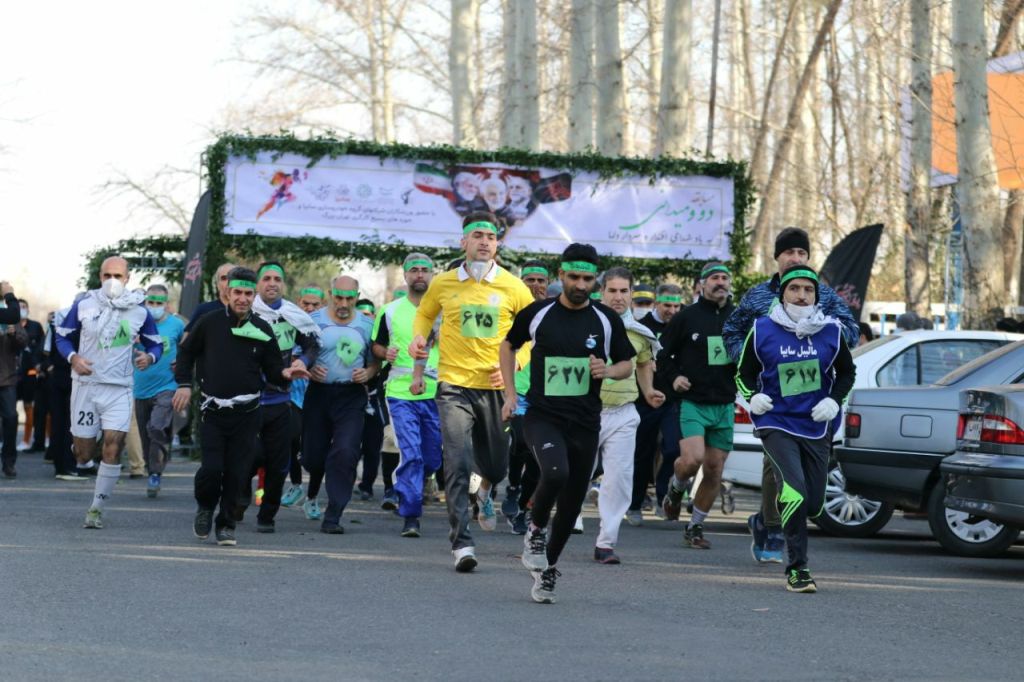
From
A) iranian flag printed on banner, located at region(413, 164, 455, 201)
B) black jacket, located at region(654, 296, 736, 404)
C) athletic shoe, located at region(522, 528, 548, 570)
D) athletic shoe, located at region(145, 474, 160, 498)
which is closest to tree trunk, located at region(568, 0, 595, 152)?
iranian flag printed on banner, located at region(413, 164, 455, 201)

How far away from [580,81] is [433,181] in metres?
13.4

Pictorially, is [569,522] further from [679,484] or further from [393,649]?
[679,484]

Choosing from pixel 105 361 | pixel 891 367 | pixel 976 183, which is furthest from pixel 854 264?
pixel 105 361

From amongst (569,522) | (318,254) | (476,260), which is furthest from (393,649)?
(318,254)

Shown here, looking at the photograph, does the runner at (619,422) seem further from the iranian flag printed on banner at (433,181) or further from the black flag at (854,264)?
the iranian flag printed on banner at (433,181)

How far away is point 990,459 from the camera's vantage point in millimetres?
10547

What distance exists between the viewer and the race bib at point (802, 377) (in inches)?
389

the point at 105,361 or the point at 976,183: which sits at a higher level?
the point at 976,183

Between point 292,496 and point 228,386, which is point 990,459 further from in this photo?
point 292,496

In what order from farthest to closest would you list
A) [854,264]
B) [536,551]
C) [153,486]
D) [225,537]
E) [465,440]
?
[854,264] → [153,486] → [225,537] → [465,440] → [536,551]

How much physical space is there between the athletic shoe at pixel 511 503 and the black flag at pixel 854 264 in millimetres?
7272

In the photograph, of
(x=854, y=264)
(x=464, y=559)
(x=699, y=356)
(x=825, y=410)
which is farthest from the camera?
(x=854, y=264)

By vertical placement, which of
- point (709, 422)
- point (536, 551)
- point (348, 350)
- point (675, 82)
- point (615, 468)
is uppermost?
point (675, 82)

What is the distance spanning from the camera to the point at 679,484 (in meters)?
13.4
